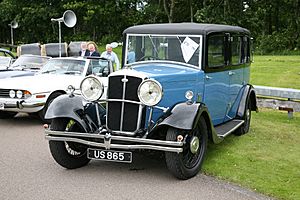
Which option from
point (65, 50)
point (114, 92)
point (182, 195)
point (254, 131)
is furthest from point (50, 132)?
point (65, 50)

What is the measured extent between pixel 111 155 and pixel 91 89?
3.45 ft

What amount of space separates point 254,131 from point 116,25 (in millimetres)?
34663

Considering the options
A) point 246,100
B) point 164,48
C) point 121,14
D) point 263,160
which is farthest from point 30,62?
point 121,14

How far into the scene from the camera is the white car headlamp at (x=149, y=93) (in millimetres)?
5555

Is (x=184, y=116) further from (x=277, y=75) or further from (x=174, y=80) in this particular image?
(x=277, y=75)

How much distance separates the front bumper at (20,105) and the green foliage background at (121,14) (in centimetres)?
2741

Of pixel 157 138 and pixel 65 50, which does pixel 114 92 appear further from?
pixel 65 50

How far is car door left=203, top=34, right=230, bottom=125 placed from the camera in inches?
269

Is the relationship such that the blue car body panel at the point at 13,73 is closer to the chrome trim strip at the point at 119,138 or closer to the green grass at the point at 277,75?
the chrome trim strip at the point at 119,138

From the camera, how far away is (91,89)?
6.04m

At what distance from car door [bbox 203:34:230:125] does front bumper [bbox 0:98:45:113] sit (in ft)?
12.9

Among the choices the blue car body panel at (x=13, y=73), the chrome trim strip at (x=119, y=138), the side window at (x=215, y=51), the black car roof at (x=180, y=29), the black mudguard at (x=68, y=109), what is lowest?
the chrome trim strip at (x=119, y=138)

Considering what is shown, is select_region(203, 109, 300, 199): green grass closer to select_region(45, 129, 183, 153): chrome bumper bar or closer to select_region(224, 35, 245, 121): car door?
select_region(224, 35, 245, 121): car door

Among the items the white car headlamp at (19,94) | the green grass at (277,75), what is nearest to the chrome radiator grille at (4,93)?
the white car headlamp at (19,94)
